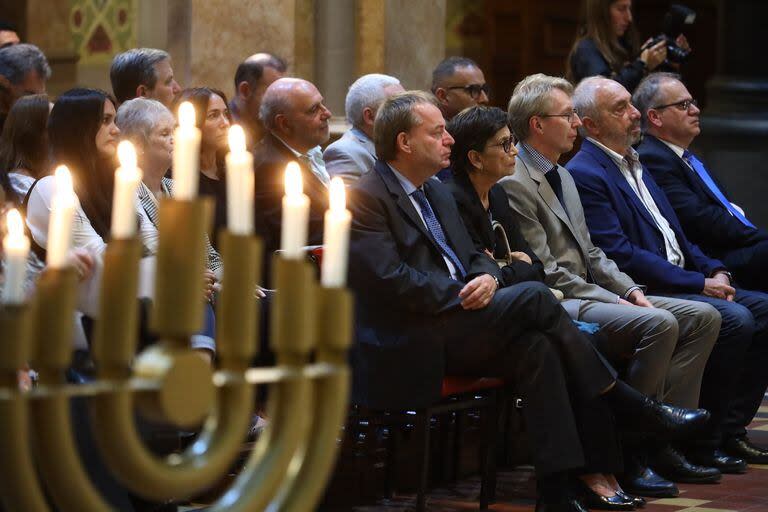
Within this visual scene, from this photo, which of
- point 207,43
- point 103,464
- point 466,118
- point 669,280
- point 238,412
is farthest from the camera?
point 207,43

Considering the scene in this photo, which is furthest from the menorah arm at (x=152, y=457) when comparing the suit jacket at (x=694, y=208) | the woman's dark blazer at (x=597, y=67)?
the woman's dark blazer at (x=597, y=67)

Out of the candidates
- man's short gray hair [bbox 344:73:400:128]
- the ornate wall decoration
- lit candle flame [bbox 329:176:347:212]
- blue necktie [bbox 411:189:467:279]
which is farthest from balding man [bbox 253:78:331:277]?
lit candle flame [bbox 329:176:347:212]

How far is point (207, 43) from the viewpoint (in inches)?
297

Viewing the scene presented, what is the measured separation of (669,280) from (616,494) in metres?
1.36

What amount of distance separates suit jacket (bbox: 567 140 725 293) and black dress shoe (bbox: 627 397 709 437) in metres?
0.98

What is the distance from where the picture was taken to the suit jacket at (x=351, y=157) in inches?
250

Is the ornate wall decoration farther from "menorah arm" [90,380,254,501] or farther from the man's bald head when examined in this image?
"menorah arm" [90,380,254,501]

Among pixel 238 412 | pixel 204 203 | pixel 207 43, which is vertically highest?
pixel 207 43


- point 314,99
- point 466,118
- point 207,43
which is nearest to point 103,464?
point 466,118

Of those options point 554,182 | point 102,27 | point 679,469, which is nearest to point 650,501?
point 679,469

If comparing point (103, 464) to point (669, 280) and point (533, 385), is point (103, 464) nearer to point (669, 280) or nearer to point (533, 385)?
point (533, 385)

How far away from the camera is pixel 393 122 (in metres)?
5.25

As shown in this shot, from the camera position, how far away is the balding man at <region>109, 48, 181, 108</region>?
634 cm

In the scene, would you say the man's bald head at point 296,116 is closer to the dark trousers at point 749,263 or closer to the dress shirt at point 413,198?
the dress shirt at point 413,198
